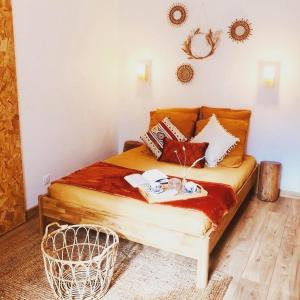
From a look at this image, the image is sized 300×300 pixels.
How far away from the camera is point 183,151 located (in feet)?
11.2

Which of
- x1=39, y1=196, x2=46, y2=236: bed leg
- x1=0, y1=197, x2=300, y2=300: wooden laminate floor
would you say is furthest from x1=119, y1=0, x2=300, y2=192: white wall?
x1=39, y1=196, x2=46, y2=236: bed leg

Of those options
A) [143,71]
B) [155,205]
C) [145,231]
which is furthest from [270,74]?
[145,231]

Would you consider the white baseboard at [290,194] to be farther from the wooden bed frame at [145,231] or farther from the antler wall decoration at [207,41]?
the antler wall decoration at [207,41]

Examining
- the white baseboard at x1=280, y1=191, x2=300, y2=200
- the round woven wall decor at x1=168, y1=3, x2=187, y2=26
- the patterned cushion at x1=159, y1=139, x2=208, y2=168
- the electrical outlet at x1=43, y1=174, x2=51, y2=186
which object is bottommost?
the white baseboard at x1=280, y1=191, x2=300, y2=200

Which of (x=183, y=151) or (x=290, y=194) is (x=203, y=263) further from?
(x=290, y=194)

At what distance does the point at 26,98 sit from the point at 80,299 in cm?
183

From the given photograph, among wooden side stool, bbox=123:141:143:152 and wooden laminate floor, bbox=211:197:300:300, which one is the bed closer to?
wooden laminate floor, bbox=211:197:300:300

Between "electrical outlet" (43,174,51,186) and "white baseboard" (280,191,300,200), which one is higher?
"electrical outlet" (43,174,51,186)

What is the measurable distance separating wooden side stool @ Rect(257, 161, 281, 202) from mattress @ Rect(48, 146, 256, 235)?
0.70 ft

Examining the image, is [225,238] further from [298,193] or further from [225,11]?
[225,11]

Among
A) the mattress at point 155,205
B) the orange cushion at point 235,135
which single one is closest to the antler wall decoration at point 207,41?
the orange cushion at point 235,135

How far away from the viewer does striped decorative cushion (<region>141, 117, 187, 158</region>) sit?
362 cm

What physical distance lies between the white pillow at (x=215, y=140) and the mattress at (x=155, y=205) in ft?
0.40

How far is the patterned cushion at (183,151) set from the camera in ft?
11.0
